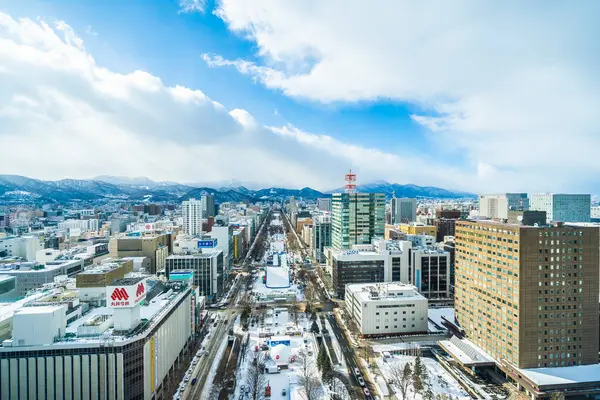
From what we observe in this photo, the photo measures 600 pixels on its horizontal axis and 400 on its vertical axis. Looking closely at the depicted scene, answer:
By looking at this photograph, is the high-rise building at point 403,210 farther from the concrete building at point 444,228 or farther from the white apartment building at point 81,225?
the white apartment building at point 81,225

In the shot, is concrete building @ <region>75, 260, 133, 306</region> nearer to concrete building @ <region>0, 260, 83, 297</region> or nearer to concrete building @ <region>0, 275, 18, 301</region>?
concrete building @ <region>0, 275, 18, 301</region>

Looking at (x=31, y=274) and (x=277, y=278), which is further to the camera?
(x=277, y=278)

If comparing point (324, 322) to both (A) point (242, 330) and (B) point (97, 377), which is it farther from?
(B) point (97, 377)

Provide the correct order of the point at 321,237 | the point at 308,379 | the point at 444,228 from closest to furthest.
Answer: the point at 308,379 → the point at 321,237 → the point at 444,228

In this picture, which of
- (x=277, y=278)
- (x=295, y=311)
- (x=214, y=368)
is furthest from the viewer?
(x=277, y=278)

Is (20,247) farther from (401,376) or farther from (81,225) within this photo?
(401,376)

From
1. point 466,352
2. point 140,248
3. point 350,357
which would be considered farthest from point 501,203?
point 140,248

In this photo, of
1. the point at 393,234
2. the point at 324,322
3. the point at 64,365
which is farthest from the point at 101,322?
the point at 393,234

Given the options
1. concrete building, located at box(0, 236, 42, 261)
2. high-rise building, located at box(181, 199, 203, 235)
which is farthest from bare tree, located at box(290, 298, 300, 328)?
high-rise building, located at box(181, 199, 203, 235)
